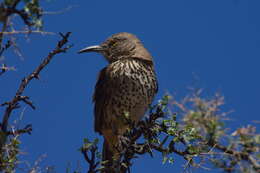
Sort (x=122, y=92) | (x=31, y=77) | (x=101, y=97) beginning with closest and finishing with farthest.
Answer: (x=31, y=77)
(x=122, y=92)
(x=101, y=97)

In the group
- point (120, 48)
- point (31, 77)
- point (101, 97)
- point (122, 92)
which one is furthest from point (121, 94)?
point (31, 77)

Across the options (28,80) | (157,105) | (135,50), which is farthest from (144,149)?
(135,50)

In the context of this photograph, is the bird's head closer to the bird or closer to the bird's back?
the bird

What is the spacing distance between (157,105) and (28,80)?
124 centimetres

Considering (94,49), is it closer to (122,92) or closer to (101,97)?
(101,97)

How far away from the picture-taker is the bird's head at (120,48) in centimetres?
612

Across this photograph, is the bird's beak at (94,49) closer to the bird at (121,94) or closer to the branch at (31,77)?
the bird at (121,94)

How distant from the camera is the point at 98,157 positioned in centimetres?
344

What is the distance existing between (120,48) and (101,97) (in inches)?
38.6

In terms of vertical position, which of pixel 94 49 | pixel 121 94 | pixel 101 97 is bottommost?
pixel 121 94

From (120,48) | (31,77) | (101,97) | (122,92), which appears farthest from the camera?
(120,48)

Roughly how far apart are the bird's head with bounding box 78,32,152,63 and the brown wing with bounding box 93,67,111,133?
51cm

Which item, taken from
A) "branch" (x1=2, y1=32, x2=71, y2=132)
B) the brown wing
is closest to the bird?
the brown wing

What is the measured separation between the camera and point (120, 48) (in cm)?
627
